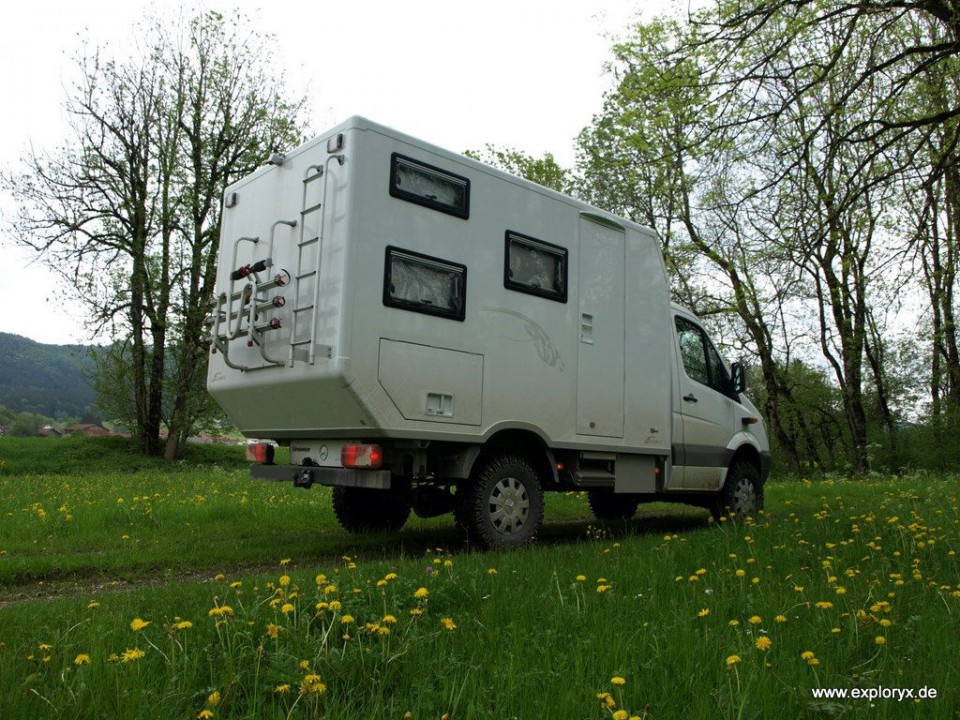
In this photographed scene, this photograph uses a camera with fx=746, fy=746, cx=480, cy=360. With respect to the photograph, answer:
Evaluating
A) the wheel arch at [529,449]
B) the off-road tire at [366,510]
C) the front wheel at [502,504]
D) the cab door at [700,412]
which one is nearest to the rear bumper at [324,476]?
the front wheel at [502,504]

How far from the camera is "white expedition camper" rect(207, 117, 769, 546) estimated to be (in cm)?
570

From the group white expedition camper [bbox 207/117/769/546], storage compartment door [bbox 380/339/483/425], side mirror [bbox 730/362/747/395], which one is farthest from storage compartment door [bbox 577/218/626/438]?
side mirror [bbox 730/362/747/395]

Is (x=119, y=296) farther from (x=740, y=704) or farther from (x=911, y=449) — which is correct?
(x=911, y=449)

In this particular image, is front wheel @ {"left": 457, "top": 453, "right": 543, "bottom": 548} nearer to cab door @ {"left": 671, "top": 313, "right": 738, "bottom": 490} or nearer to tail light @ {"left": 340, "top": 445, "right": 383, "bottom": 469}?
tail light @ {"left": 340, "top": 445, "right": 383, "bottom": 469}

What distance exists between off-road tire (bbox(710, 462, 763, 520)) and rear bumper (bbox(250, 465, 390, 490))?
479 centimetres

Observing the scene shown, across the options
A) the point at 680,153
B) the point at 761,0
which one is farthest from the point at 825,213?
the point at 761,0

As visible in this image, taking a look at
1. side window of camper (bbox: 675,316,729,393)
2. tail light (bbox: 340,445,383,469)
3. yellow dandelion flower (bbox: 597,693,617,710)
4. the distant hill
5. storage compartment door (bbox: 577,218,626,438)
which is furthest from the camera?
the distant hill

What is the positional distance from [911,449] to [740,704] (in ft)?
78.3

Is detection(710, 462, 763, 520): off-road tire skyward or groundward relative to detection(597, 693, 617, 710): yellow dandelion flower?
skyward

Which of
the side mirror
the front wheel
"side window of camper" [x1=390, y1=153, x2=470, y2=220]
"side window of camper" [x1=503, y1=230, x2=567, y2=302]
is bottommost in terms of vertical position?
the front wheel

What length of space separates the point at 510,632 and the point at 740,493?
6.67 metres

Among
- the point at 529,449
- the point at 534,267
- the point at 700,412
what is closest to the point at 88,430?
the point at 529,449

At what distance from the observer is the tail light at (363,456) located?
5.69 m

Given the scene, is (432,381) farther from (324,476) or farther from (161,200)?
(161,200)
